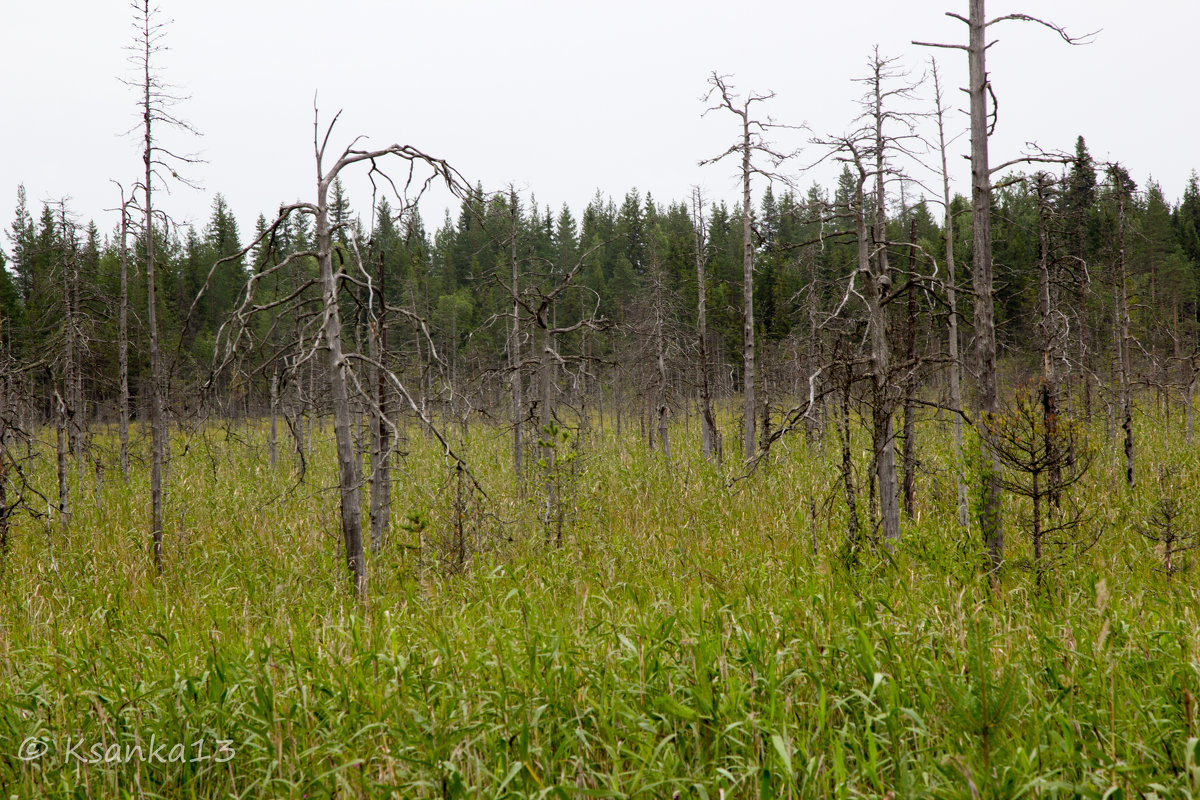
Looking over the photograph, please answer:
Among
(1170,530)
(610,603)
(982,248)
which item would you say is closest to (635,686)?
(610,603)

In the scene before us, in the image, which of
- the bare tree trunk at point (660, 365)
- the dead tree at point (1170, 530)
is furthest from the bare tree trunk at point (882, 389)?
the bare tree trunk at point (660, 365)

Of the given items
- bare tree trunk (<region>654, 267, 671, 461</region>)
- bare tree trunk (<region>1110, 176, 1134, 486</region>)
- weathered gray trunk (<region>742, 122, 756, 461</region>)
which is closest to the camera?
bare tree trunk (<region>1110, 176, 1134, 486</region>)

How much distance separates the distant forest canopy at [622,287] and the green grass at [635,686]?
7.51ft

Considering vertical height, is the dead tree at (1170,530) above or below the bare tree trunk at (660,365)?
below

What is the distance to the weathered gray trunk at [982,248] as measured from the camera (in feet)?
19.4

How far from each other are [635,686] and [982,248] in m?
5.20

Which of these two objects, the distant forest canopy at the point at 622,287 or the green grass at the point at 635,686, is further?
the distant forest canopy at the point at 622,287

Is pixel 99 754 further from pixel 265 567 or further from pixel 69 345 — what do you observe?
pixel 69 345

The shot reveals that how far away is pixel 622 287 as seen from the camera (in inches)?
1911

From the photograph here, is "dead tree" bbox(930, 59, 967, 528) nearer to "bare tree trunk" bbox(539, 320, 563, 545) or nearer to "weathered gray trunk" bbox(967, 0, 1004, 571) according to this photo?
"weathered gray trunk" bbox(967, 0, 1004, 571)

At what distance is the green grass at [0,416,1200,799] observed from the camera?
2916 mm

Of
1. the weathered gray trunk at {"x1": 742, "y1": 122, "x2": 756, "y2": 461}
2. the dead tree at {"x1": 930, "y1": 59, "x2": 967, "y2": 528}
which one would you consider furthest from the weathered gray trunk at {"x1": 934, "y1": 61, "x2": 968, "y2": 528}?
the weathered gray trunk at {"x1": 742, "y1": 122, "x2": 756, "y2": 461}

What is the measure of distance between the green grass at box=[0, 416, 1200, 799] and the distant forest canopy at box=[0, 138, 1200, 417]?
2.29m

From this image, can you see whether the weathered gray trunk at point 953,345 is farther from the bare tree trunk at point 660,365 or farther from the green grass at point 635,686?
the bare tree trunk at point 660,365
